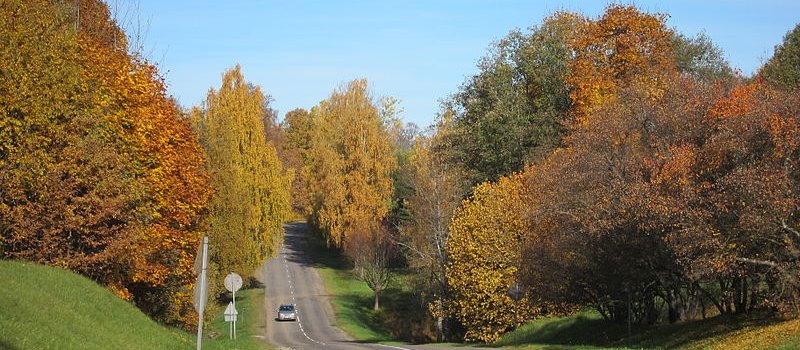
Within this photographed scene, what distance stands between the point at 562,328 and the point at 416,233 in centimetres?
1589

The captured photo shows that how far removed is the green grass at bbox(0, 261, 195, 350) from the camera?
58.3 ft

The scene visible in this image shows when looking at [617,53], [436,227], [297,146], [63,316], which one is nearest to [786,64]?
[617,53]

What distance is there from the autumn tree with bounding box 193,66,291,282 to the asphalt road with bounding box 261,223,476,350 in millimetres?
4913

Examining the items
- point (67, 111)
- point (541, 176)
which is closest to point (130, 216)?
point (67, 111)

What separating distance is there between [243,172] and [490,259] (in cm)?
A: 2820

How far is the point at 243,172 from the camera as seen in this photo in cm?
6919

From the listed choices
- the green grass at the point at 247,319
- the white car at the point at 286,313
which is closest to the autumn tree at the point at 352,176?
the green grass at the point at 247,319

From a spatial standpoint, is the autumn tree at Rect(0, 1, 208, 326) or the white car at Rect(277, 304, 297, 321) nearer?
the autumn tree at Rect(0, 1, 208, 326)

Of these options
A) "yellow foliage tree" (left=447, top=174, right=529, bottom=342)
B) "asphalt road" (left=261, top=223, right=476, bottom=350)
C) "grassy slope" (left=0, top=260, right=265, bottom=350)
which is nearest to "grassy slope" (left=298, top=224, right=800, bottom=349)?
"asphalt road" (left=261, top=223, right=476, bottom=350)

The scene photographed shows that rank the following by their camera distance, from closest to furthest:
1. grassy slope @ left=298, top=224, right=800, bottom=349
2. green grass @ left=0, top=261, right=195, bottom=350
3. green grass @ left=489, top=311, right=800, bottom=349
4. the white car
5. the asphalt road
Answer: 1. green grass @ left=0, top=261, right=195, bottom=350
2. green grass @ left=489, top=311, right=800, bottom=349
3. grassy slope @ left=298, top=224, right=800, bottom=349
4. the asphalt road
5. the white car

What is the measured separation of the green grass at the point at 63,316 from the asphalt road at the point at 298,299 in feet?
82.6

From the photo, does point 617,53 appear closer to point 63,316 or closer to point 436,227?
point 436,227

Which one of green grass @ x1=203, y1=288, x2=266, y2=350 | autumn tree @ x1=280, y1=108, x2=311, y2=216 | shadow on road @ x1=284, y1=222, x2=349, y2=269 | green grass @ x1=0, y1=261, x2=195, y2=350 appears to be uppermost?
autumn tree @ x1=280, y1=108, x2=311, y2=216

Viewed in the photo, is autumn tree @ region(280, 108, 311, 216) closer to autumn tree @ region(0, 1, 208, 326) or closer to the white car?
the white car
